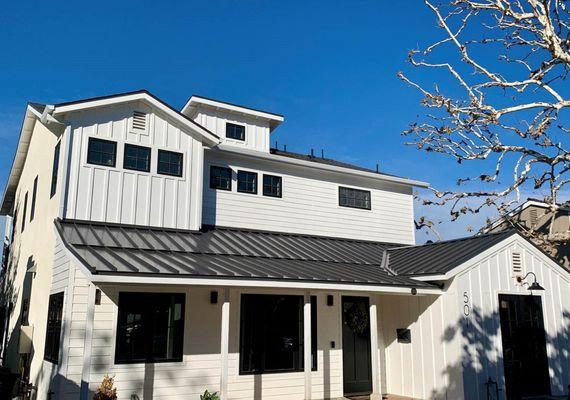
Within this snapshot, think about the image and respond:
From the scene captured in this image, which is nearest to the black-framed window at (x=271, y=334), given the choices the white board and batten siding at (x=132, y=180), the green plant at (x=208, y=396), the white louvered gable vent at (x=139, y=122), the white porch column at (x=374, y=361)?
the green plant at (x=208, y=396)

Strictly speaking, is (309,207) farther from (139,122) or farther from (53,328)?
(53,328)

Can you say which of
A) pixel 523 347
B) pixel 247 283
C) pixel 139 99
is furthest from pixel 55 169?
pixel 523 347

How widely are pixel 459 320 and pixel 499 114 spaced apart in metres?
4.76

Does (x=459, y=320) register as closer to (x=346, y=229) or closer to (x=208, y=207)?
(x=346, y=229)

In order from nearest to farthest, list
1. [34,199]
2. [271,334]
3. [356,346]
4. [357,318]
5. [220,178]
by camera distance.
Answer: [271,334] < [356,346] < [357,318] < [220,178] < [34,199]

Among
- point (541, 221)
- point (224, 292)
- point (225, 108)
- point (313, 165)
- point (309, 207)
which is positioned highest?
point (225, 108)

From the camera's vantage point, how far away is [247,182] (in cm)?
1367

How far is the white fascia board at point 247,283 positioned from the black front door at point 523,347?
5.86 feet

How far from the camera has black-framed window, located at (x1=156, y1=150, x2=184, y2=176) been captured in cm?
1178

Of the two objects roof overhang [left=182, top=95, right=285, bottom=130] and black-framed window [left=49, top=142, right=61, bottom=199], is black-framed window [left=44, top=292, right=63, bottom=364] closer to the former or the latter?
black-framed window [left=49, top=142, right=61, bottom=199]

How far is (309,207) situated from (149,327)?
20.5 ft

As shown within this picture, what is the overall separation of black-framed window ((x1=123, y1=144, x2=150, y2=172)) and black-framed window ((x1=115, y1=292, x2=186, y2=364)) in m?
3.12

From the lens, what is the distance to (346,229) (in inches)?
590

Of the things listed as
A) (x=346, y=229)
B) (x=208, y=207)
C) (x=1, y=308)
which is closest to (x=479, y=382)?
(x=346, y=229)
